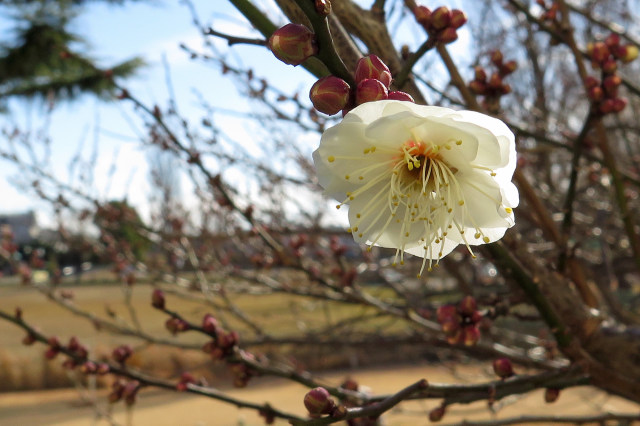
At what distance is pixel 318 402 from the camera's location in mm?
830

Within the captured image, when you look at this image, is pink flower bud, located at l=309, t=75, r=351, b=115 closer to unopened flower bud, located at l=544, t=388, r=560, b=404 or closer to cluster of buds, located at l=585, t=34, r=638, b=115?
unopened flower bud, located at l=544, t=388, r=560, b=404

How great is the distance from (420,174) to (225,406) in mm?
6354

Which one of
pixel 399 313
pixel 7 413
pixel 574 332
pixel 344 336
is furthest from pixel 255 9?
pixel 7 413

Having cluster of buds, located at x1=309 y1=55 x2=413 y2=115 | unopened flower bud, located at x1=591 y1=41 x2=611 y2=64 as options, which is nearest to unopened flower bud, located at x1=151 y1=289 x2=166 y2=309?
cluster of buds, located at x1=309 y1=55 x2=413 y2=115

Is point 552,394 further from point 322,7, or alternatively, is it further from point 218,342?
point 322,7

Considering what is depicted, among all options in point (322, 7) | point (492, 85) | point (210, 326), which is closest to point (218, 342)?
point (210, 326)

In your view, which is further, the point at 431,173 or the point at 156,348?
the point at 156,348

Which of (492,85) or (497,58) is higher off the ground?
(497,58)

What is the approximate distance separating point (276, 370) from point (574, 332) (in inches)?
28.0

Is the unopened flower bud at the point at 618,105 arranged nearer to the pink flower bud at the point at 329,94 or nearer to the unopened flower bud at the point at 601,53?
the unopened flower bud at the point at 601,53

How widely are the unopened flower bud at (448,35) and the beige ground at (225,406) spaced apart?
4.24m

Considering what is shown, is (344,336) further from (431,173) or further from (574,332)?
(431,173)

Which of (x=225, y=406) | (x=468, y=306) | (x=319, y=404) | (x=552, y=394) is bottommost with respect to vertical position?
(x=319, y=404)

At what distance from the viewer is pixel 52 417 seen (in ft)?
20.5
